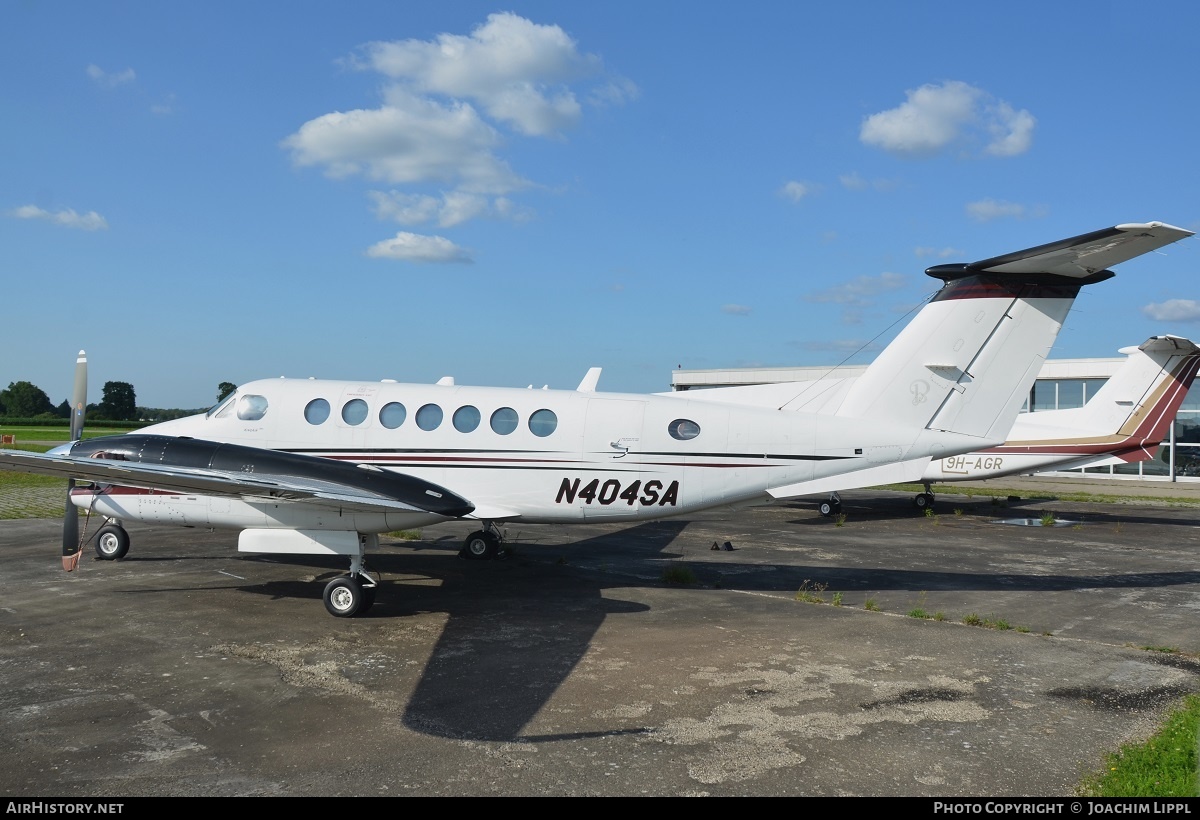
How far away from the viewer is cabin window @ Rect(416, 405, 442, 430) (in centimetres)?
1135

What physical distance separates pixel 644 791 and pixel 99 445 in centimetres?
883

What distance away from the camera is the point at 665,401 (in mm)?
11297

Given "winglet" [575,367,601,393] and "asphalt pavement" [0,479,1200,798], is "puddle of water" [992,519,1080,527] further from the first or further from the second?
"winglet" [575,367,601,393]

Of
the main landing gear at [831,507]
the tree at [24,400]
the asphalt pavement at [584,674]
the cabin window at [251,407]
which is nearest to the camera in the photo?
the asphalt pavement at [584,674]

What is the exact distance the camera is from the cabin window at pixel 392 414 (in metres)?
11.4

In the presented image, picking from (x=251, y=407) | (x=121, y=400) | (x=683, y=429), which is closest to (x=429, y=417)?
(x=251, y=407)

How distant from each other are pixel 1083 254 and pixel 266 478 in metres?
10.1

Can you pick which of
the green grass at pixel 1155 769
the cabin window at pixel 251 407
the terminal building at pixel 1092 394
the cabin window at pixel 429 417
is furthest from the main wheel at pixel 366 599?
the terminal building at pixel 1092 394

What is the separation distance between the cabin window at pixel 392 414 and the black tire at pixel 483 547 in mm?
3149

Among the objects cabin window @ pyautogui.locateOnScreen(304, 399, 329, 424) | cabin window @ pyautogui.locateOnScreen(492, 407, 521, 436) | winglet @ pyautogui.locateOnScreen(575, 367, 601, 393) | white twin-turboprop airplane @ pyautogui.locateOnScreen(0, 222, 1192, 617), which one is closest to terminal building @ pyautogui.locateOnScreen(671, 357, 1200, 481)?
winglet @ pyautogui.locateOnScreen(575, 367, 601, 393)

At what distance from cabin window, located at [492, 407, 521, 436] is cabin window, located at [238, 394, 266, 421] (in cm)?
356

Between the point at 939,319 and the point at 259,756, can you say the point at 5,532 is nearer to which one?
the point at 259,756

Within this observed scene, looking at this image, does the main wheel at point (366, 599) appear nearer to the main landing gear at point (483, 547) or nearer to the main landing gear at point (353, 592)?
the main landing gear at point (353, 592)

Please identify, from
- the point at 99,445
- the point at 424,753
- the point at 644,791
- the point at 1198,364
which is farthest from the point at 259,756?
the point at 1198,364
